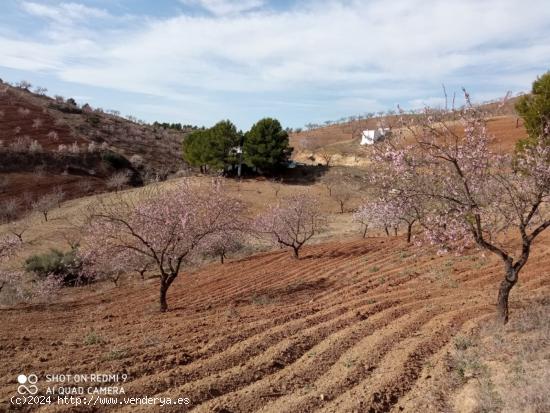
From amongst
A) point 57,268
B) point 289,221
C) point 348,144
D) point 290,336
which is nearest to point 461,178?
point 290,336

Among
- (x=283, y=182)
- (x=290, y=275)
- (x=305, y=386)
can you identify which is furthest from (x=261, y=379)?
(x=283, y=182)

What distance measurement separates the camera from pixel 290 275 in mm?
21938

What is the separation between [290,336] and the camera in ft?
36.0

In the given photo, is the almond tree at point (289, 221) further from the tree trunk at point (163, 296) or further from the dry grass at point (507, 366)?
the dry grass at point (507, 366)

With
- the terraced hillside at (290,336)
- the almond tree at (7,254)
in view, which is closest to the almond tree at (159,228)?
the terraced hillside at (290,336)

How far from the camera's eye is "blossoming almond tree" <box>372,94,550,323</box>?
975 cm

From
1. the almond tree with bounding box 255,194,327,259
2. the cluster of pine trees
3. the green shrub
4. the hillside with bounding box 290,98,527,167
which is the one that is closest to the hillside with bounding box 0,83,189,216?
the cluster of pine trees

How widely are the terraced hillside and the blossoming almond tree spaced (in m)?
2.23

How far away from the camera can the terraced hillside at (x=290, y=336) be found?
7949mm

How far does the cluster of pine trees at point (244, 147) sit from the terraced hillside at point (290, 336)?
43.3 m

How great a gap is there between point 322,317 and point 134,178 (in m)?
62.8

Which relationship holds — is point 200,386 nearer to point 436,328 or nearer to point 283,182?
point 436,328

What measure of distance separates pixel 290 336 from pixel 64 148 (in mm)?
69340

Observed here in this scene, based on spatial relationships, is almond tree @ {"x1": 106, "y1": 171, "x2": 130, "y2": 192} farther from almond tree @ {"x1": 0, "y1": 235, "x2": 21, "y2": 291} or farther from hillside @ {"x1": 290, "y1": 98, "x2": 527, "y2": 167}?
almond tree @ {"x1": 0, "y1": 235, "x2": 21, "y2": 291}
